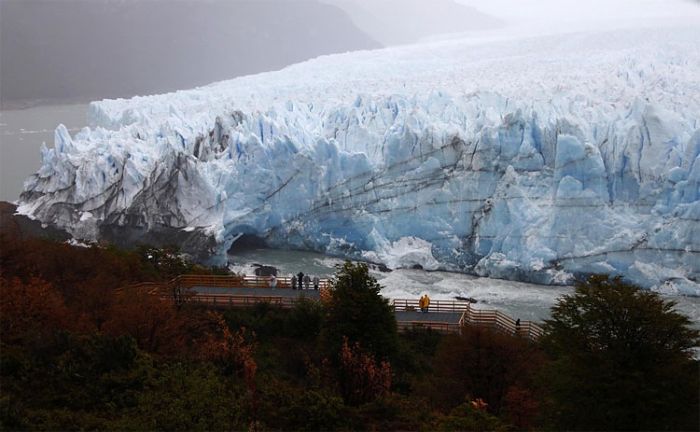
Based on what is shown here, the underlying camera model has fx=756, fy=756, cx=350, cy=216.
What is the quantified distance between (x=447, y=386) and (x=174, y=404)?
10.4ft

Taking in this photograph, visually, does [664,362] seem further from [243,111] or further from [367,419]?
[243,111]

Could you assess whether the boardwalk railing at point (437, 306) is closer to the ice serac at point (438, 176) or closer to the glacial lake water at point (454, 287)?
the glacial lake water at point (454, 287)

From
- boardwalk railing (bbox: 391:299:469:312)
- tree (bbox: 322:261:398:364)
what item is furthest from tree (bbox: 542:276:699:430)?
boardwalk railing (bbox: 391:299:469:312)

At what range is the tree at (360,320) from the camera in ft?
29.8

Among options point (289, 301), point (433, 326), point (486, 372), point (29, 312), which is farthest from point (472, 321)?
point (29, 312)

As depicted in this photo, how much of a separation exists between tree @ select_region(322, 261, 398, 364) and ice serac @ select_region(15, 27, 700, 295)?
7410 millimetres

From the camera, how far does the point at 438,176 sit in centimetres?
1745

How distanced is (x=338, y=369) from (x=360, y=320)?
117 cm

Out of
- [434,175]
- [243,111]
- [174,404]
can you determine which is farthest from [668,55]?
[174,404]

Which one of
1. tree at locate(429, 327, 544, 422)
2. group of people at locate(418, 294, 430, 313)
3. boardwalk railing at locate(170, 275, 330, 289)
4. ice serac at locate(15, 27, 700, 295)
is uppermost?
ice serac at locate(15, 27, 700, 295)

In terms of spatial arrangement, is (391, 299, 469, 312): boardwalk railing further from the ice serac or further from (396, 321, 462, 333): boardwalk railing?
the ice serac

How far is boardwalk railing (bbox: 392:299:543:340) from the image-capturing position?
11.7m

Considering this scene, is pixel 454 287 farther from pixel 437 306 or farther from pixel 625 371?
pixel 625 371

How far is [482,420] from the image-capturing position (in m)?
6.30
